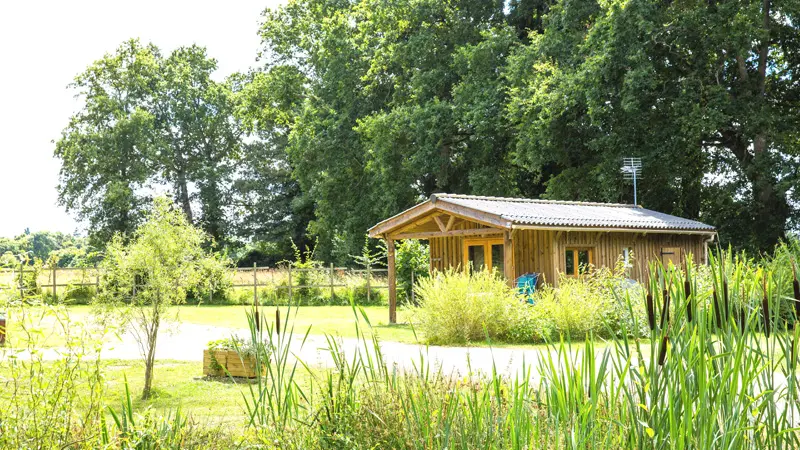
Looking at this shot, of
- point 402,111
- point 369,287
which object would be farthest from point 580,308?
point 402,111

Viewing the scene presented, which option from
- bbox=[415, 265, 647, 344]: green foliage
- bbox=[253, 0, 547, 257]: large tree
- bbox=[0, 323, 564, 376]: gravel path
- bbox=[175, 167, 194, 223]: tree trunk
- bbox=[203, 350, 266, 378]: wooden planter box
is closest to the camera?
bbox=[0, 323, 564, 376]: gravel path

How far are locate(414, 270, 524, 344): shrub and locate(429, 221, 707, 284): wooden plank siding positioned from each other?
4074mm

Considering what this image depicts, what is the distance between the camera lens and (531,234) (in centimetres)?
1656

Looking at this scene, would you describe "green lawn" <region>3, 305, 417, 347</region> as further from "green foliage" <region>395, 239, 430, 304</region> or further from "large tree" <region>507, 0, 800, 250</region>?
"large tree" <region>507, 0, 800, 250</region>

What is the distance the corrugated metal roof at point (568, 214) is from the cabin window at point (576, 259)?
0.80 meters

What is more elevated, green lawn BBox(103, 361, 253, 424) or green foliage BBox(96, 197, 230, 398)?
green foliage BBox(96, 197, 230, 398)

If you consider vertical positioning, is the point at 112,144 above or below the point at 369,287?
above

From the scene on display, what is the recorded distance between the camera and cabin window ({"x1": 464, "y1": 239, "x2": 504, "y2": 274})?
1680 cm

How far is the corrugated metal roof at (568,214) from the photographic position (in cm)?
1479

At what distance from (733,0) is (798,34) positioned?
2.94 m

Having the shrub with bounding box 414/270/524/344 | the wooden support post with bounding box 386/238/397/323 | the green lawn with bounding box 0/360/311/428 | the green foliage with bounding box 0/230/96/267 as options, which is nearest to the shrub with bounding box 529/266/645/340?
the shrub with bounding box 414/270/524/344

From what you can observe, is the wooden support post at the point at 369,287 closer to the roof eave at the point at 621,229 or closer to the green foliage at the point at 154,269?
the roof eave at the point at 621,229

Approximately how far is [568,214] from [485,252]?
2.00 meters

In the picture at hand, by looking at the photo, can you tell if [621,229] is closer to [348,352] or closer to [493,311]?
[493,311]
